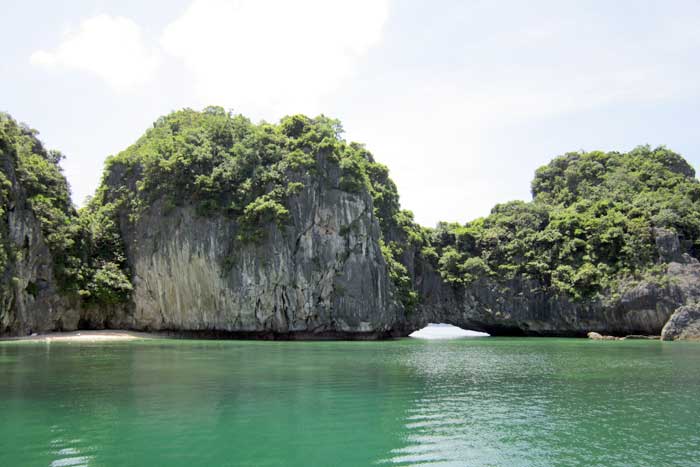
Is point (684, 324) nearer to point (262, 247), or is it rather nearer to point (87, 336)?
point (262, 247)

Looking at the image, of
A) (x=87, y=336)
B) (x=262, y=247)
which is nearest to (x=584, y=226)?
(x=262, y=247)

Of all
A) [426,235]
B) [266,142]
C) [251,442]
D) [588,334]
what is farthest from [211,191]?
[251,442]

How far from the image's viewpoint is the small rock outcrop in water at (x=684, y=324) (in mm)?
37688

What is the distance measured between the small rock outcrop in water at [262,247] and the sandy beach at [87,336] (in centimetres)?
155

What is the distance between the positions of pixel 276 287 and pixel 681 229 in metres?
30.3

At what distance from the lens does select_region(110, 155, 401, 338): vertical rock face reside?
40.2 metres

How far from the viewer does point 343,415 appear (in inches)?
428

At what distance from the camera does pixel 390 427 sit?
9.93 meters

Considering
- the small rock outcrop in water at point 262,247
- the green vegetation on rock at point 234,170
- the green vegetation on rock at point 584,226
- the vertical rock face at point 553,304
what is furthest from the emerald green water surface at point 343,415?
the green vegetation on rock at point 584,226

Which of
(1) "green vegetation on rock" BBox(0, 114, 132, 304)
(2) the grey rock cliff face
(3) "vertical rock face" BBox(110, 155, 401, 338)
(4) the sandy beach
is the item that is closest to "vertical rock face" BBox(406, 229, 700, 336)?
(3) "vertical rock face" BBox(110, 155, 401, 338)

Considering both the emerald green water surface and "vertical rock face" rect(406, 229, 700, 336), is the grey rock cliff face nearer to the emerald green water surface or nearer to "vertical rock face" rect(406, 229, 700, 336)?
the emerald green water surface

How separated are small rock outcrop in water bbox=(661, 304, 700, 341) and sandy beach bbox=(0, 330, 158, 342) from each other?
119 ft

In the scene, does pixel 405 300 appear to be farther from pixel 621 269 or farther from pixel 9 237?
pixel 9 237

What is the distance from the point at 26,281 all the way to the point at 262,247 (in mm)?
14935
